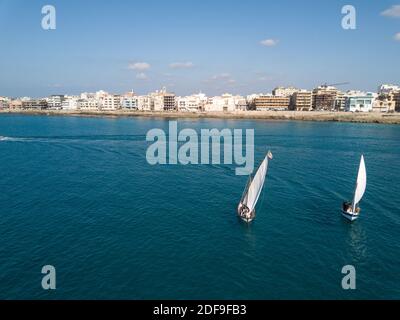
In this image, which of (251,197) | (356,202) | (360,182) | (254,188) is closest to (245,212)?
(251,197)

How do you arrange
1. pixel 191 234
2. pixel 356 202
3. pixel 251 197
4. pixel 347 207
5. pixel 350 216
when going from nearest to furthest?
1. pixel 191 234
2. pixel 350 216
3. pixel 356 202
4. pixel 251 197
5. pixel 347 207

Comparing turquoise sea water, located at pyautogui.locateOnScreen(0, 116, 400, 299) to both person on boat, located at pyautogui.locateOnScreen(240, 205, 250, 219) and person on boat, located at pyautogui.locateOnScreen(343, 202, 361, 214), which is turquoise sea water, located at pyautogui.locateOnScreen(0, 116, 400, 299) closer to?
person on boat, located at pyautogui.locateOnScreen(240, 205, 250, 219)

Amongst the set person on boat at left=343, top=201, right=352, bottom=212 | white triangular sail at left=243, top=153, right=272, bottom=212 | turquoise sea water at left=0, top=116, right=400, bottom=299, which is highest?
white triangular sail at left=243, top=153, right=272, bottom=212

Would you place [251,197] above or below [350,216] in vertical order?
above

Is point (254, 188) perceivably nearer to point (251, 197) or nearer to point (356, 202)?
point (251, 197)

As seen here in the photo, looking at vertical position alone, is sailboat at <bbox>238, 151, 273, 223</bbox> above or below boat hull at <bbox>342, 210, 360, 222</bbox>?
above

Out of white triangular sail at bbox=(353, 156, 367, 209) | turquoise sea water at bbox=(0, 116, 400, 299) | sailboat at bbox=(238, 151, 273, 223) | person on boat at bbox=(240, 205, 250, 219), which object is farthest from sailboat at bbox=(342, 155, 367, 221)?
person on boat at bbox=(240, 205, 250, 219)

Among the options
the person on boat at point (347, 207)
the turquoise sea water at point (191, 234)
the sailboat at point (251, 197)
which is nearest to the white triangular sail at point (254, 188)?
the sailboat at point (251, 197)
